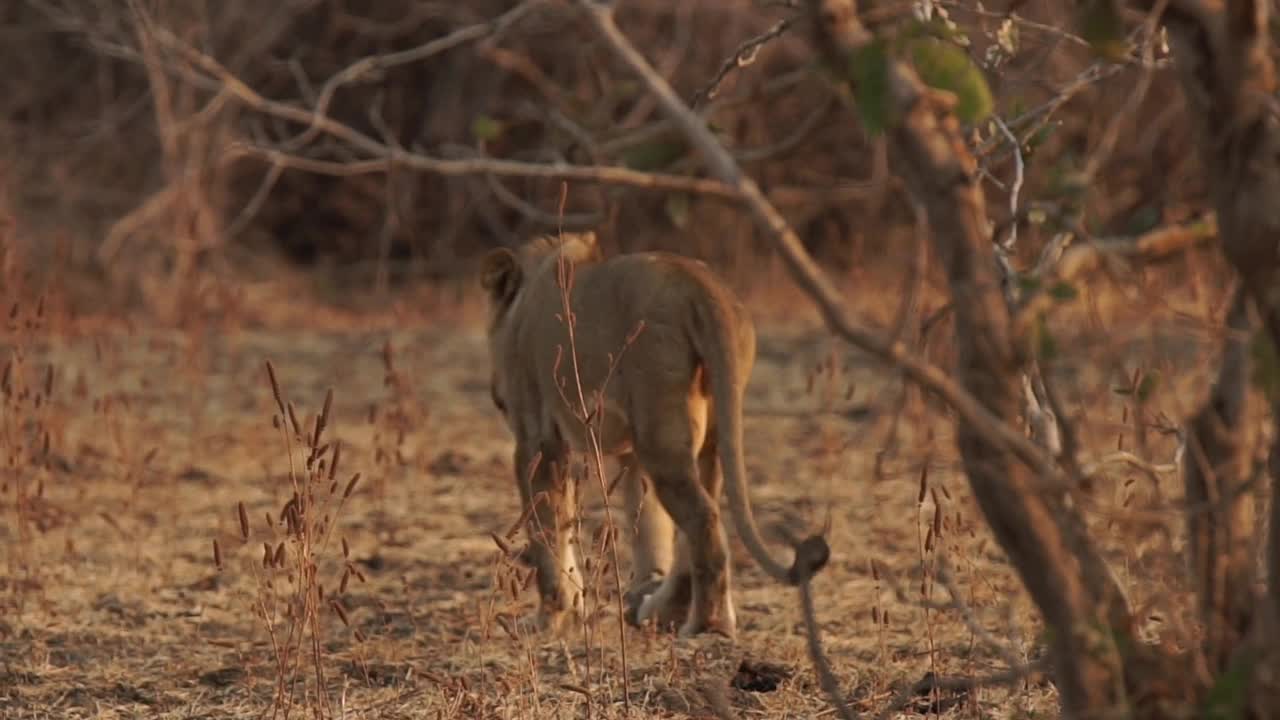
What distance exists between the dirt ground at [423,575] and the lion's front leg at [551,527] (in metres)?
0.09

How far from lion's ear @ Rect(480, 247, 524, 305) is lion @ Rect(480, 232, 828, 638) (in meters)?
0.10

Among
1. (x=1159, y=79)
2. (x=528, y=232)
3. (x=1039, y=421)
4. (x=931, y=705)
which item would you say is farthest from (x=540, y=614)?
(x=528, y=232)

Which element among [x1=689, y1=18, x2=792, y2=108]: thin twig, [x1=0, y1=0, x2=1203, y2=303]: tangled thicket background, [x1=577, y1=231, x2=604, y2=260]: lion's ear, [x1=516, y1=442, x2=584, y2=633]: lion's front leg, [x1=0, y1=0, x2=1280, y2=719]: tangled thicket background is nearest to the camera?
[x1=689, y1=18, x2=792, y2=108]: thin twig

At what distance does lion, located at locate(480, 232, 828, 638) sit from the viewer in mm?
4562

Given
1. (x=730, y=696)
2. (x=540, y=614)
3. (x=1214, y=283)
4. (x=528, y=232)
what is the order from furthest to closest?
(x=528, y=232) → (x=1214, y=283) → (x=540, y=614) → (x=730, y=696)

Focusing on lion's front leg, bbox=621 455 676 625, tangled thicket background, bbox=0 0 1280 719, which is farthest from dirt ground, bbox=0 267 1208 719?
lion's front leg, bbox=621 455 676 625

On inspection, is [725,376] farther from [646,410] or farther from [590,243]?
[590,243]

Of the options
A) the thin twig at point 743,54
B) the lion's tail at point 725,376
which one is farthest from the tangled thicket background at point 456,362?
the lion's tail at point 725,376

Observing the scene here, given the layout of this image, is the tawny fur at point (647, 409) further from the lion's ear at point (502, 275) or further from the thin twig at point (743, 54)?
the thin twig at point (743, 54)

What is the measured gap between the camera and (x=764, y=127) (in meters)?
11.8

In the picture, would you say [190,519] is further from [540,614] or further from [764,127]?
→ [764,127]

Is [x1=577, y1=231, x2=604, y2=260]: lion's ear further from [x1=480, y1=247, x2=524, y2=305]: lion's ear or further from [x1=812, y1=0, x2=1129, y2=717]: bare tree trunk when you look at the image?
[x1=812, y1=0, x2=1129, y2=717]: bare tree trunk

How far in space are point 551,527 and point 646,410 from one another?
611 millimetres

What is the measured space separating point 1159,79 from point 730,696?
746cm
